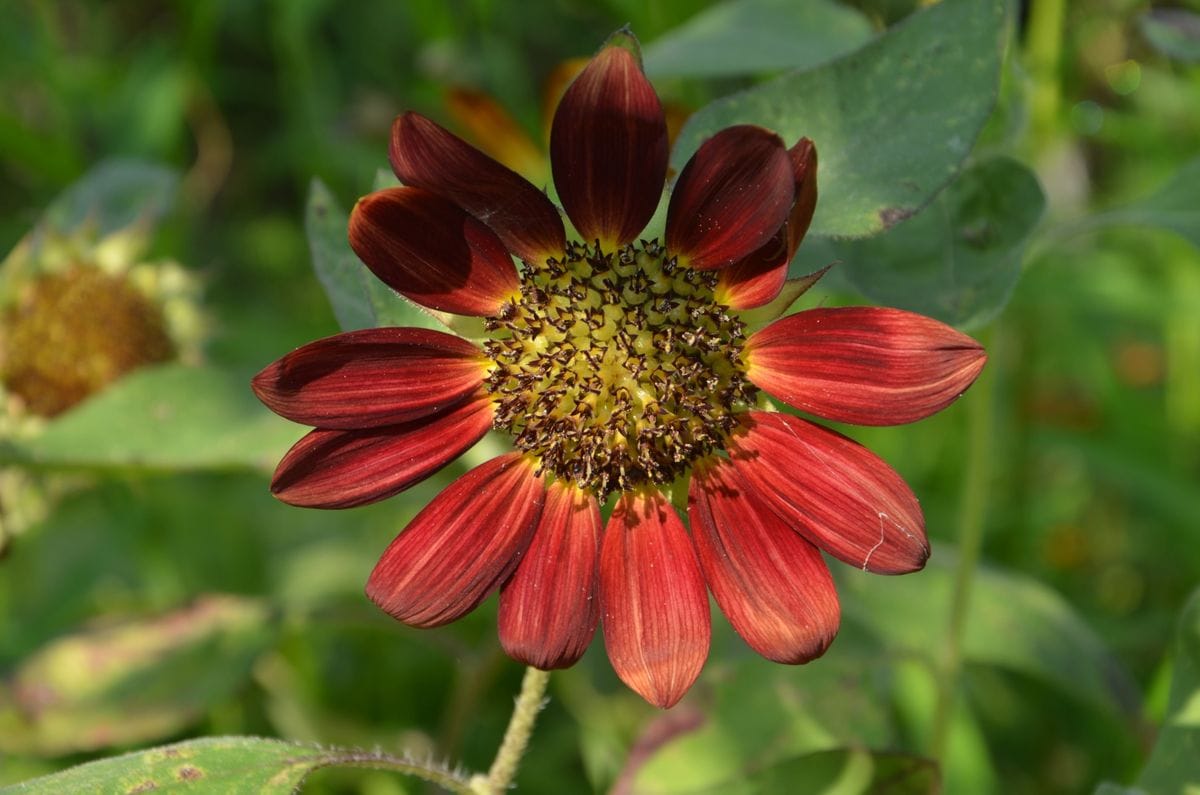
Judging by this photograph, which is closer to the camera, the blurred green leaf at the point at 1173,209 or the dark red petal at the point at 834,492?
the dark red petal at the point at 834,492

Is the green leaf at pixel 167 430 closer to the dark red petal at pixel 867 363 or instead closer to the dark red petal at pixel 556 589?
Answer: the dark red petal at pixel 556 589

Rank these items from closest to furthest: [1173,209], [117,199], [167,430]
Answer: [1173,209] → [167,430] → [117,199]

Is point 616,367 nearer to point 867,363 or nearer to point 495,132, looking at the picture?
point 867,363

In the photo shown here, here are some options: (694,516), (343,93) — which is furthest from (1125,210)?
(343,93)

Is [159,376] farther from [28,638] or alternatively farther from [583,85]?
[583,85]

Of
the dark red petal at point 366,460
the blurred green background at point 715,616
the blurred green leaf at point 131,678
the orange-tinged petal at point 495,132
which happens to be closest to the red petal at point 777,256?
the blurred green background at point 715,616

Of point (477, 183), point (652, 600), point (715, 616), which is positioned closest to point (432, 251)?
point (477, 183)

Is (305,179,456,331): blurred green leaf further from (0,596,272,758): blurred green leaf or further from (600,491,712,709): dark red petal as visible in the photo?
(0,596,272,758): blurred green leaf
